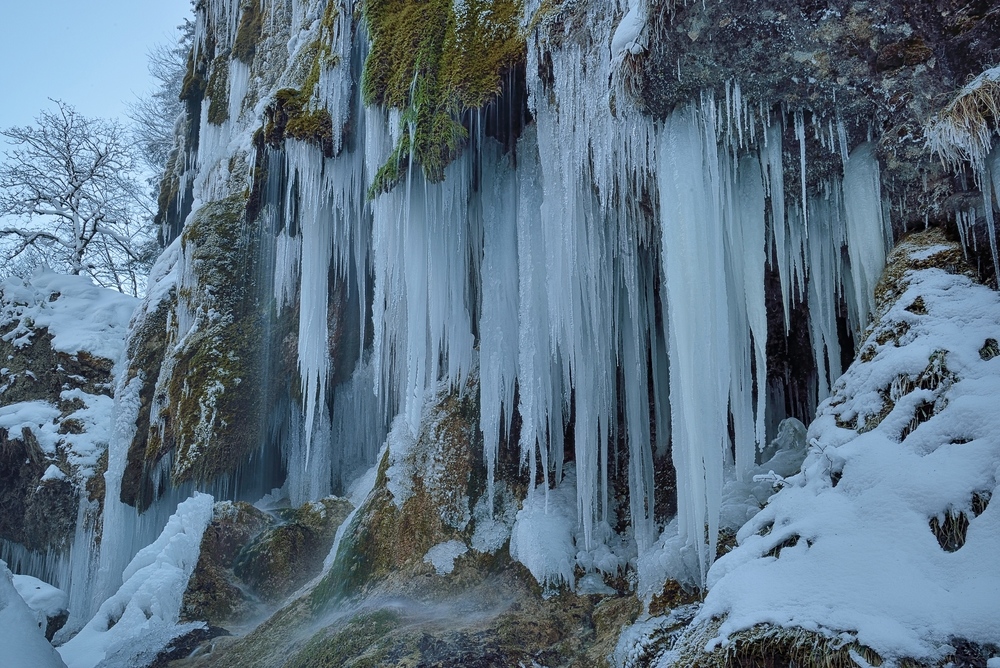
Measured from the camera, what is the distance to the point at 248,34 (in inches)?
610

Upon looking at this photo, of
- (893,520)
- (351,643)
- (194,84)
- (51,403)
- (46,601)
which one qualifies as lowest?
(46,601)

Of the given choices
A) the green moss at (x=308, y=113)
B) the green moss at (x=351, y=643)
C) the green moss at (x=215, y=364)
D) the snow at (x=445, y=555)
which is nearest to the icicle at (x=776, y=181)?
the snow at (x=445, y=555)

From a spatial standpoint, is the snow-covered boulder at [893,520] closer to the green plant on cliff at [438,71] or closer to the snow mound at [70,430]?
the green plant on cliff at [438,71]

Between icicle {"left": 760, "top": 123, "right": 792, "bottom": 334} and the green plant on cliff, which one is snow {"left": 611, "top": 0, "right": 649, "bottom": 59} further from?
the green plant on cliff

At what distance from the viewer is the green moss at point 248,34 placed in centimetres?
1537

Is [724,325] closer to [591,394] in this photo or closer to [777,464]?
[777,464]

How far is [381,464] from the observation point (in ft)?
31.1

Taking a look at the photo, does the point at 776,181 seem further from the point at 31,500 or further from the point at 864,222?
the point at 31,500

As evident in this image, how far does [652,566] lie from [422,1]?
20.2 feet

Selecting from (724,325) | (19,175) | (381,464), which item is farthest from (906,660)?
(19,175)

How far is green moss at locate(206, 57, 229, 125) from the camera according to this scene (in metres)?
15.9

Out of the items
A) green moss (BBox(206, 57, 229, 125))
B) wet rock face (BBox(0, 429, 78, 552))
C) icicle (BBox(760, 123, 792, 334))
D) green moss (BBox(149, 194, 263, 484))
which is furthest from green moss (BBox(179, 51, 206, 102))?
icicle (BBox(760, 123, 792, 334))

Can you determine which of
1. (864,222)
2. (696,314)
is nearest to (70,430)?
(696,314)

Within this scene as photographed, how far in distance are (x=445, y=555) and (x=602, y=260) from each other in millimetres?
3618
